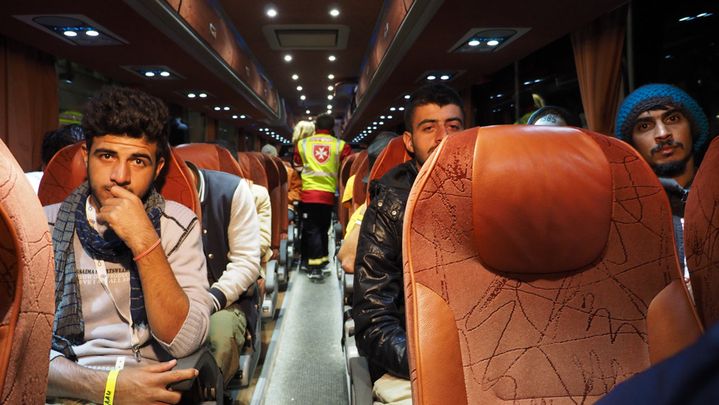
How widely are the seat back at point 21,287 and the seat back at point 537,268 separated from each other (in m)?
0.64

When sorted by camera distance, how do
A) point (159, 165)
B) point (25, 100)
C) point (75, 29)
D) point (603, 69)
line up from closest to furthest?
point (159, 165) → point (603, 69) → point (75, 29) → point (25, 100)

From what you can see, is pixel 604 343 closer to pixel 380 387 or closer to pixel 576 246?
pixel 576 246

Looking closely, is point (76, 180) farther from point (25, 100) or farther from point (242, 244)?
point (25, 100)

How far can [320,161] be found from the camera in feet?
18.1

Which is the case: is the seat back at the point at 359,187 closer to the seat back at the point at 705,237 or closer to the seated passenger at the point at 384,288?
the seated passenger at the point at 384,288

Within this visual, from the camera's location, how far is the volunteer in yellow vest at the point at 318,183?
5.44 m

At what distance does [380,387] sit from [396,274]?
1.13 feet

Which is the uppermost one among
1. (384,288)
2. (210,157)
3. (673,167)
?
(210,157)

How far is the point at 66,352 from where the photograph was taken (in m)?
1.37

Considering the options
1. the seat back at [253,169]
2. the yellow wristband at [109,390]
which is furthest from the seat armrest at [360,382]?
the seat back at [253,169]

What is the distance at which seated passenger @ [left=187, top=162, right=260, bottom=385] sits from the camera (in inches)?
79.4

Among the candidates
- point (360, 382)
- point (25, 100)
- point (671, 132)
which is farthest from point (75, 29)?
point (671, 132)

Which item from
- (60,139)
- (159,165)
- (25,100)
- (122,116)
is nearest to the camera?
(122,116)

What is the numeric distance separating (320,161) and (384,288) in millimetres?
4180
